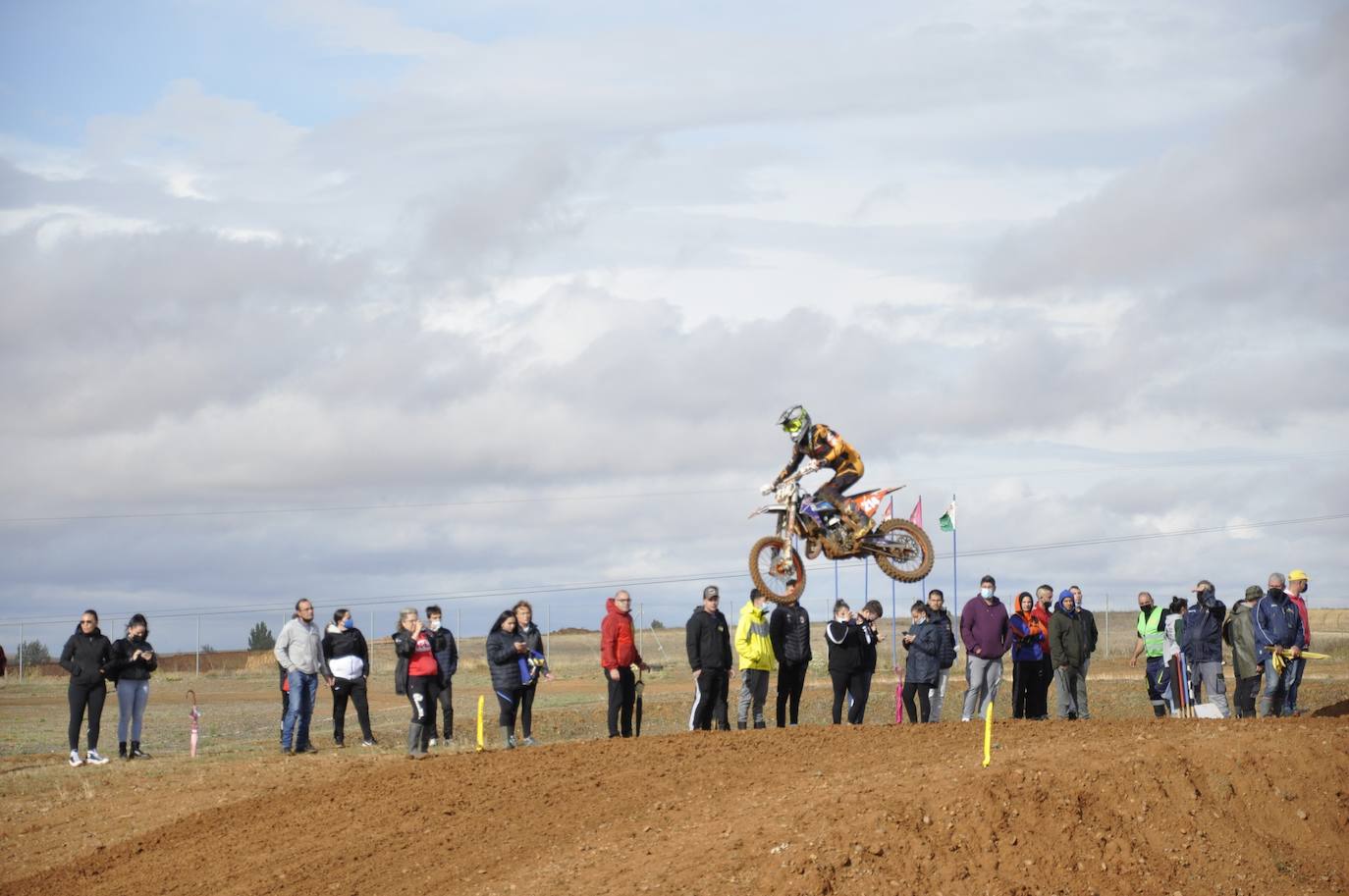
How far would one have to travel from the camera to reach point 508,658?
717 inches

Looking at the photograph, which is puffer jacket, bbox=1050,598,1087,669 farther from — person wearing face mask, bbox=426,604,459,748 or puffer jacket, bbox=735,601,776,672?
person wearing face mask, bbox=426,604,459,748

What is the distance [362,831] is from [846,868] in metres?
5.86

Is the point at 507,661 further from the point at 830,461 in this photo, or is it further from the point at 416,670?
the point at 830,461

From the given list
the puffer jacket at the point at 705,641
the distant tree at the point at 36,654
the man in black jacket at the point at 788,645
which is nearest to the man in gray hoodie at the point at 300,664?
the puffer jacket at the point at 705,641

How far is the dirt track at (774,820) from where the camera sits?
11.5 m

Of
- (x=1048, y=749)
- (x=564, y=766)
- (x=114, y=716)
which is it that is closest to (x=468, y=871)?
(x=564, y=766)

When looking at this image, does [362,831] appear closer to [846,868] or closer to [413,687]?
[413,687]

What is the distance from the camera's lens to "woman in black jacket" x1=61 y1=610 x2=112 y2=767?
63.2 feet

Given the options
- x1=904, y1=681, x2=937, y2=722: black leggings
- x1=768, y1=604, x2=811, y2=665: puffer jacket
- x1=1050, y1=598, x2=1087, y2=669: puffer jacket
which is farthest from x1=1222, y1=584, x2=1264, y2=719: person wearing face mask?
x1=768, y1=604, x2=811, y2=665: puffer jacket

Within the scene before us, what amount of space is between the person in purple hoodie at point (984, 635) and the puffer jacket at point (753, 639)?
2.63m

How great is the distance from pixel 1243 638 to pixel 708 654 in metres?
7.09

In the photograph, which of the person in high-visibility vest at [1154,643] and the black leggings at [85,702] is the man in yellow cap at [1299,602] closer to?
the person in high-visibility vest at [1154,643]

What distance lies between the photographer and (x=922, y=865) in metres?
11.2

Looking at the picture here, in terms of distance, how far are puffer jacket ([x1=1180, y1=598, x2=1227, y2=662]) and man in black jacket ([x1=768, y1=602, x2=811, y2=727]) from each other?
5189mm
